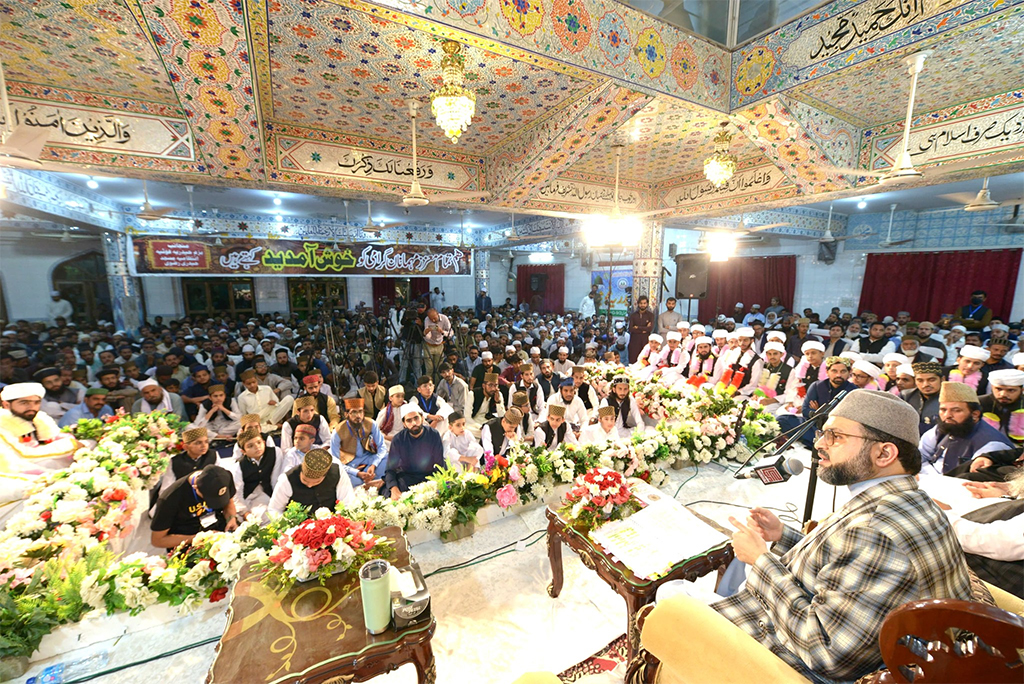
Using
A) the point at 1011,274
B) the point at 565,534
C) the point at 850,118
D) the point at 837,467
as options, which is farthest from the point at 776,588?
the point at 1011,274

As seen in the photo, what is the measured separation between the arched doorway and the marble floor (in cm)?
1318

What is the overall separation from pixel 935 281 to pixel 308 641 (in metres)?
16.8

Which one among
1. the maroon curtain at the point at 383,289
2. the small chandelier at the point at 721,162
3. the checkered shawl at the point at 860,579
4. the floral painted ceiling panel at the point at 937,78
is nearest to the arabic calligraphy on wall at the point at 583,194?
the small chandelier at the point at 721,162

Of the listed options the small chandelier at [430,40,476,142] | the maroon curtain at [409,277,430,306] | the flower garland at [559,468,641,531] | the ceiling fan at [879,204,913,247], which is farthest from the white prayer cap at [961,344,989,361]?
the maroon curtain at [409,277,430,306]

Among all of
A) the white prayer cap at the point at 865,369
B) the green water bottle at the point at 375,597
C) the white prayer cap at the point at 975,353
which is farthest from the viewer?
the white prayer cap at the point at 975,353

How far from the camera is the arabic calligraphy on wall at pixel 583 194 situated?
26.6 ft

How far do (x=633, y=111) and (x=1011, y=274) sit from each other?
12.9m

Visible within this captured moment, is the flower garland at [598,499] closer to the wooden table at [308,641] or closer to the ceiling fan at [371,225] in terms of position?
the wooden table at [308,641]

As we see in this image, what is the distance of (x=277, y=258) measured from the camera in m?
11.2

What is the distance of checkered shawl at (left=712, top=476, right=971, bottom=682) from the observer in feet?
4.67

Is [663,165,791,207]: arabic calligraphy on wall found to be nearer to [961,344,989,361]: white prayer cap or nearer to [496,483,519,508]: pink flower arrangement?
[961,344,989,361]: white prayer cap

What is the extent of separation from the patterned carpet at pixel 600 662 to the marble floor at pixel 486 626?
42 millimetres

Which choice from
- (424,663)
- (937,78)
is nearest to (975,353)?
(937,78)

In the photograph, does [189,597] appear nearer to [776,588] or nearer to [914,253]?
[776,588]
